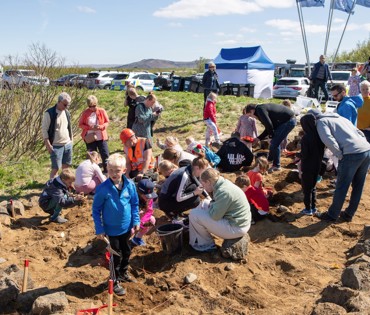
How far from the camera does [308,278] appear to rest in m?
4.92

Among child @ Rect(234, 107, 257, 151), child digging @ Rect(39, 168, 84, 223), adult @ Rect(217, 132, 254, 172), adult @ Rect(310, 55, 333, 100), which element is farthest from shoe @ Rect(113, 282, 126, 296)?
adult @ Rect(310, 55, 333, 100)

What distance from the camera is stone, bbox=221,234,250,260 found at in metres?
5.29

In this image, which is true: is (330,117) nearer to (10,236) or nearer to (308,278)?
(308,278)

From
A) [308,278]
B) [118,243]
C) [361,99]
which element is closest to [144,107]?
[361,99]

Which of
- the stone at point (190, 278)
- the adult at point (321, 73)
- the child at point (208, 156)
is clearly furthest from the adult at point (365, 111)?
the adult at point (321, 73)

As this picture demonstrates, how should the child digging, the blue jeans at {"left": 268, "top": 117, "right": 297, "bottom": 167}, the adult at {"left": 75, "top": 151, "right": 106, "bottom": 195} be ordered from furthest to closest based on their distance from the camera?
the blue jeans at {"left": 268, "top": 117, "right": 297, "bottom": 167}
the adult at {"left": 75, "top": 151, "right": 106, "bottom": 195}
the child digging

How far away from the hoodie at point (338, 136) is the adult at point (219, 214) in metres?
1.54

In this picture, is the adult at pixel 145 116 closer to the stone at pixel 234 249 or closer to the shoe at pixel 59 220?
the shoe at pixel 59 220

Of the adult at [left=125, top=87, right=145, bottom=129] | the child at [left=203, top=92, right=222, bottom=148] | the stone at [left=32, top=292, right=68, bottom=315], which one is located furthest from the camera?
the child at [left=203, top=92, right=222, bottom=148]

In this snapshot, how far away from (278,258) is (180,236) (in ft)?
3.85

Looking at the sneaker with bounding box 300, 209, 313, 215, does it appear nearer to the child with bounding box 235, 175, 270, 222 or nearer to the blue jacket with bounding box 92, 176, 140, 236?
the child with bounding box 235, 175, 270, 222

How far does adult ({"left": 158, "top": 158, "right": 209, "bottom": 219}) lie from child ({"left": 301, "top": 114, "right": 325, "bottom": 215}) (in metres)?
1.47

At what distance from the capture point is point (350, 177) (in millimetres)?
6184

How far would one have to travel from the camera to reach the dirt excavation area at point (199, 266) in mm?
4520
